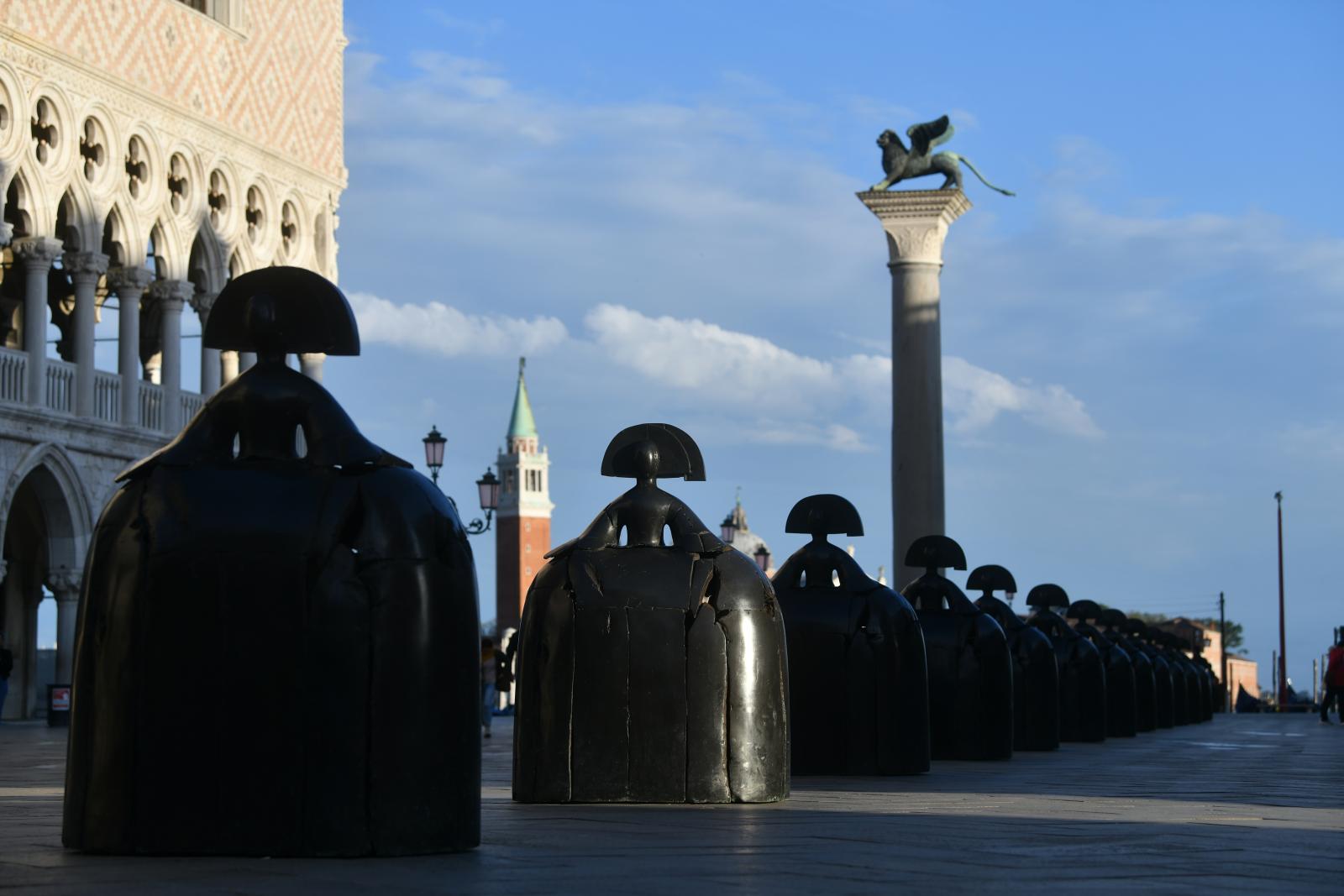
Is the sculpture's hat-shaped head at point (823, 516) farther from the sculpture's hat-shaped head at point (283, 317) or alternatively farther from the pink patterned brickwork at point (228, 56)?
the pink patterned brickwork at point (228, 56)

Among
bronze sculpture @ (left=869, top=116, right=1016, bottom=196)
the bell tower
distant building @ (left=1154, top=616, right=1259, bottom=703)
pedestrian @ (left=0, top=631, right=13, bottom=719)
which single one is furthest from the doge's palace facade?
the bell tower

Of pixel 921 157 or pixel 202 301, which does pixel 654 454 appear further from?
pixel 202 301

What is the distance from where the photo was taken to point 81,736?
5422mm

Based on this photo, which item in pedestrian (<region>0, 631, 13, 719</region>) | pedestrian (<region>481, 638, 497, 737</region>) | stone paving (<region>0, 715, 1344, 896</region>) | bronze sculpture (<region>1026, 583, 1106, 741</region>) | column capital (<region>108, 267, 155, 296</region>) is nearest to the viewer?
stone paving (<region>0, 715, 1344, 896</region>)

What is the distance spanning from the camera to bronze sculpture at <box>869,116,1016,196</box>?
82.7ft

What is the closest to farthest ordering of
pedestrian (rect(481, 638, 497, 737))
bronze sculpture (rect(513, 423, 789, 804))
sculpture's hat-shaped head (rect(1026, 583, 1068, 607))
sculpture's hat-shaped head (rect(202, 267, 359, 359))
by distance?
sculpture's hat-shaped head (rect(202, 267, 359, 359))
bronze sculpture (rect(513, 423, 789, 804))
sculpture's hat-shaped head (rect(1026, 583, 1068, 607))
pedestrian (rect(481, 638, 497, 737))

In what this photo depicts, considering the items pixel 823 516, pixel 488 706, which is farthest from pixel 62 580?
pixel 823 516

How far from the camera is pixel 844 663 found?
11078 millimetres

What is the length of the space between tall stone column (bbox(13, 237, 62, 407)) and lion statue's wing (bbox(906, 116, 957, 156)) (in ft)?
37.3

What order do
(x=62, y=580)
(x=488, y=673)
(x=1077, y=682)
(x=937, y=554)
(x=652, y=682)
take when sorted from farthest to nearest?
(x=62, y=580), (x=488, y=673), (x=1077, y=682), (x=937, y=554), (x=652, y=682)

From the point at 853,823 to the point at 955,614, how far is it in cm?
745

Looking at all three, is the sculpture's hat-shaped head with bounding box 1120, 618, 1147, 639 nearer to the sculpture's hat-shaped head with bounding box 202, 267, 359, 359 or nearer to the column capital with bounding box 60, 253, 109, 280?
the column capital with bounding box 60, 253, 109, 280

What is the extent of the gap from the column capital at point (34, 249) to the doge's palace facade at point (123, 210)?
0.08ft

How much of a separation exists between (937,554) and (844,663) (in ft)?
10.7
